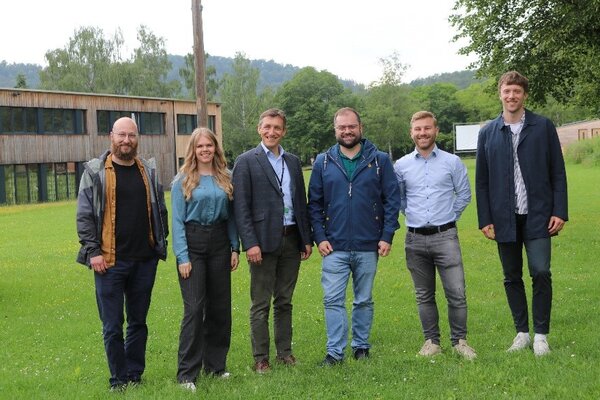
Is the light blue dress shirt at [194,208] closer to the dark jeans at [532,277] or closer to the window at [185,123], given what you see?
the dark jeans at [532,277]

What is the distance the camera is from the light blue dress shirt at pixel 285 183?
251 inches

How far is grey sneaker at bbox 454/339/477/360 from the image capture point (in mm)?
6236

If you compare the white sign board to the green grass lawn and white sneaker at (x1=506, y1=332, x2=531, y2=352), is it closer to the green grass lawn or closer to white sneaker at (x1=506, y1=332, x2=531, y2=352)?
the green grass lawn

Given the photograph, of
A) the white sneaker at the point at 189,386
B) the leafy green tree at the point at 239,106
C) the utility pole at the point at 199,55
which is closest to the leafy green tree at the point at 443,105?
the leafy green tree at the point at 239,106

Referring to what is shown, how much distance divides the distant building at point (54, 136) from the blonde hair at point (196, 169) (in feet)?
128

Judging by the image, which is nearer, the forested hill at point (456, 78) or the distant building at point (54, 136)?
the distant building at point (54, 136)

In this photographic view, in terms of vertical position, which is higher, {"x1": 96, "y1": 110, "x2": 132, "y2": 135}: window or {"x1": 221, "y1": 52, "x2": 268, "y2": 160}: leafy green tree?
{"x1": 221, "y1": 52, "x2": 268, "y2": 160}: leafy green tree

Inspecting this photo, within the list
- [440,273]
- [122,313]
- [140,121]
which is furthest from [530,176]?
[140,121]

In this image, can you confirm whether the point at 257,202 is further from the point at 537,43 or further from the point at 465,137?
the point at 465,137

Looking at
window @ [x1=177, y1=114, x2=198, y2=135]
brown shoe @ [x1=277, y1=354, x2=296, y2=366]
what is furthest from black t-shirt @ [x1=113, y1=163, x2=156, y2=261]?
window @ [x1=177, y1=114, x2=198, y2=135]

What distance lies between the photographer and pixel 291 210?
252 inches

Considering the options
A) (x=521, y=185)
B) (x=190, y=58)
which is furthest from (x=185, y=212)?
(x=190, y=58)

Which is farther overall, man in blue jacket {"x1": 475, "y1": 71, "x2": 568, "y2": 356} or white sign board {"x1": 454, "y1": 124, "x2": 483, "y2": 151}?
white sign board {"x1": 454, "y1": 124, "x2": 483, "y2": 151}

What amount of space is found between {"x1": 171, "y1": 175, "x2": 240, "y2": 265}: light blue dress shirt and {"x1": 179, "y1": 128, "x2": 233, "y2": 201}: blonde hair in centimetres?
4
